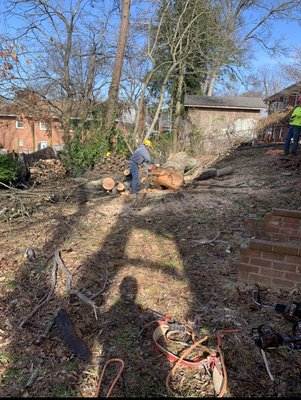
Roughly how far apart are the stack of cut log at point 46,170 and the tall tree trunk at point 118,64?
3.37 meters

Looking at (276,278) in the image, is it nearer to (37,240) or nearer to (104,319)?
(104,319)

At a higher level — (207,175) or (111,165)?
(207,175)

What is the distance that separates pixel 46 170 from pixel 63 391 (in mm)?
10787

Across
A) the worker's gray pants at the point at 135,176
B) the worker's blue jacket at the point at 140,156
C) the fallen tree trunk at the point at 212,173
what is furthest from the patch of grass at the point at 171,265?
the fallen tree trunk at the point at 212,173

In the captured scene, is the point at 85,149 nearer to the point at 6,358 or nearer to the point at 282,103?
the point at 6,358

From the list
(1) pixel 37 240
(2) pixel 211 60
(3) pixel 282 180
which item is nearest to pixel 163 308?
(1) pixel 37 240

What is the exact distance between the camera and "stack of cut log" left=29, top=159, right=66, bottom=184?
1206 centimetres

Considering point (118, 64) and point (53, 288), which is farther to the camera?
point (118, 64)

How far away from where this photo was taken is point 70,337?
2.87 m

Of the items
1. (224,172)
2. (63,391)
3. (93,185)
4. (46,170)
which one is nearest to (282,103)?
(224,172)

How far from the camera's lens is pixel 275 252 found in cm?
339

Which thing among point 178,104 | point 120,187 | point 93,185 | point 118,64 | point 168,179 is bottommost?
point 93,185

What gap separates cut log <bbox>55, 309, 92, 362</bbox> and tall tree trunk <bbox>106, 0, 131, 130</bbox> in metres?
12.7

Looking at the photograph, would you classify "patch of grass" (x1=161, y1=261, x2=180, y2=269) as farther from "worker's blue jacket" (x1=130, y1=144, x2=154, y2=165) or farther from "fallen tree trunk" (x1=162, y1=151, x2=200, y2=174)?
"fallen tree trunk" (x1=162, y1=151, x2=200, y2=174)
